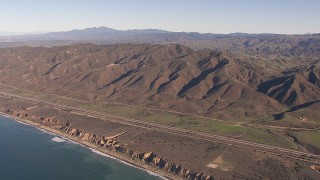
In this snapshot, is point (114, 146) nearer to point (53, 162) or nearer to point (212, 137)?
point (53, 162)

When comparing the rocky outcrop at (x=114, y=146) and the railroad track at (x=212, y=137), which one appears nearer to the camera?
the rocky outcrop at (x=114, y=146)

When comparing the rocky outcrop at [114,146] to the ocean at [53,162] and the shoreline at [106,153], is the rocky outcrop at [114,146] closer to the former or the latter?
the shoreline at [106,153]

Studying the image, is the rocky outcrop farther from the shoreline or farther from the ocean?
the ocean

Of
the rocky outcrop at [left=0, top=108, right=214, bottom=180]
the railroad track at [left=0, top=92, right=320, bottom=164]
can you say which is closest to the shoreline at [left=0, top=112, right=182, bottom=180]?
the rocky outcrop at [left=0, top=108, right=214, bottom=180]

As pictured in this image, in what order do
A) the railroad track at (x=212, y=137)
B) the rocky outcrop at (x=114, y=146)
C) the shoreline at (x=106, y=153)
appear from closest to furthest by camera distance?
the rocky outcrop at (x=114, y=146) → the shoreline at (x=106, y=153) → the railroad track at (x=212, y=137)

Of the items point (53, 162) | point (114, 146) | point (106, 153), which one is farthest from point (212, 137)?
point (53, 162)

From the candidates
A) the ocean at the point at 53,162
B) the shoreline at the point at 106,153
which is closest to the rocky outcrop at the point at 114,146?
the shoreline at the point at 106,153

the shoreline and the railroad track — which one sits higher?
the railroad track
